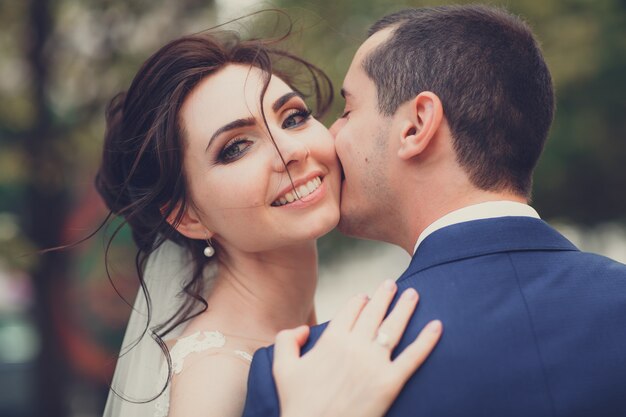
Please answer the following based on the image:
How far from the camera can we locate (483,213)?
2535 millimetres

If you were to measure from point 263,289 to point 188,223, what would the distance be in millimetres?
407

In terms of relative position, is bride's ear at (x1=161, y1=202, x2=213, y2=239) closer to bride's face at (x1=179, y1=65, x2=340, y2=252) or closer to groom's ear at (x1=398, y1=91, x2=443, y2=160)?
bride's face at (x1=179, y1=65, x2=340, y2=252)

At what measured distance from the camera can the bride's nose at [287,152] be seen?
2.96 m

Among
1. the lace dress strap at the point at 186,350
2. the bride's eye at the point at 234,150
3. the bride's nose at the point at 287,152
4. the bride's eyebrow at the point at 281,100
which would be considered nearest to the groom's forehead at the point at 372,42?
the bride's eyebrow at the point at 281,100

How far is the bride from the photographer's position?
296cm

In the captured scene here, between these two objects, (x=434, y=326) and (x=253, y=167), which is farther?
(x=253, y=167)

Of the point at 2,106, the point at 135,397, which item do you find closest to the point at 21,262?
the point at 2,106

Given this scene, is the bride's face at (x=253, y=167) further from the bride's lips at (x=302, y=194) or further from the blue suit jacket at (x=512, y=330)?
the blue suit jacket at (x=512, y=330)

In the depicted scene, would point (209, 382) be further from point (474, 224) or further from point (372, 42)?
point (372, 42)

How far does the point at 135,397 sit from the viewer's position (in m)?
3.10

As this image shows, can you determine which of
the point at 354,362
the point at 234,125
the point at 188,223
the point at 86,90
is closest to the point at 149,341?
the point at 188,223

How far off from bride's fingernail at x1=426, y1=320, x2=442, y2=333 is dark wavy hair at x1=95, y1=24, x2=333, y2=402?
3.31 ft

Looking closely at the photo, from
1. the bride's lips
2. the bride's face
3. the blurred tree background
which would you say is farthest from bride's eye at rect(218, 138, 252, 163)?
the blurred tree background

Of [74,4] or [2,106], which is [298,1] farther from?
[2,106]
